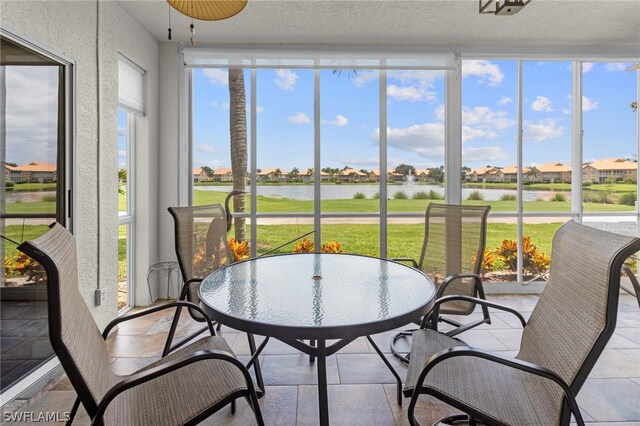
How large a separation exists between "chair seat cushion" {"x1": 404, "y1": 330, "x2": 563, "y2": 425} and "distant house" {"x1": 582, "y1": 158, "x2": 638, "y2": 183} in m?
3.98

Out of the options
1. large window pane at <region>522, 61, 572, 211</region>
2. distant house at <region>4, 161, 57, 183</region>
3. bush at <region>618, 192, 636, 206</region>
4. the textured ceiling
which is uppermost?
the textured ceiling

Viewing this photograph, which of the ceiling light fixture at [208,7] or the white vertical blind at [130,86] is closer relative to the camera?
the ceiling light fixture at [208,7]

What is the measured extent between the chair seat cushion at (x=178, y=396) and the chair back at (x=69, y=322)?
12cm

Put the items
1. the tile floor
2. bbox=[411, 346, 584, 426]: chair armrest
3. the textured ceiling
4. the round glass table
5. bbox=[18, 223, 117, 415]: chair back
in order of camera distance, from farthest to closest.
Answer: the textured ceiling < the tile floor < the round glass table < bbox=[411, 346, 584, 426]: chair armrest < bbox=[18, 223, 117, 415]: chair back

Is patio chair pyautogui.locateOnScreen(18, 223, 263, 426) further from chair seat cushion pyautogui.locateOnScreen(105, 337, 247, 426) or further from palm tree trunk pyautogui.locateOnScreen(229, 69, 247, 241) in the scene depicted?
palm tree trunk pyautogui.locateOnScreen(229, 69, 247, 241)

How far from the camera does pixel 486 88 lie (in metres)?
4.45

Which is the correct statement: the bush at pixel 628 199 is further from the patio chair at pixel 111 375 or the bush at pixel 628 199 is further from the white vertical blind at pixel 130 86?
the white vertical blind at pixel 130 86

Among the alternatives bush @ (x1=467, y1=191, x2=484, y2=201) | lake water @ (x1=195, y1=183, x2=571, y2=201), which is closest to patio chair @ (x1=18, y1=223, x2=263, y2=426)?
lake water @ (x1=195, y1=183, x2=571, y2=201)

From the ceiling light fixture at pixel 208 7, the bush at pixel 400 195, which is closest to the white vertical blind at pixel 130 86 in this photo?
the ceiling light fixture at pixel 208 7

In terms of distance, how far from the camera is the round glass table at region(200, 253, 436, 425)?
57.0 inches

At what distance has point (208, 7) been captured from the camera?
1.81 m

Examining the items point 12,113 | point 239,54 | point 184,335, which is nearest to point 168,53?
point 239,54

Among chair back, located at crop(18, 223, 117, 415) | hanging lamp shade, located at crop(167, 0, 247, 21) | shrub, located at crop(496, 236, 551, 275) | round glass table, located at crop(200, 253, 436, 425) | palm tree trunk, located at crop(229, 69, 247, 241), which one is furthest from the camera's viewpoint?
shrub, located at crop(496, 236, 551, 275)

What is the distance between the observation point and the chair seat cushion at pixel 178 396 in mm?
1346
